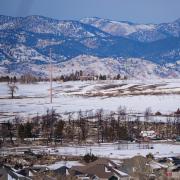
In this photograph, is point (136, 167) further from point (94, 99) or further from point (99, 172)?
point (94, 99)

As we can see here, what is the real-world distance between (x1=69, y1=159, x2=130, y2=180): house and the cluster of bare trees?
345 inches

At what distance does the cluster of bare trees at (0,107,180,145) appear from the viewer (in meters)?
32.8

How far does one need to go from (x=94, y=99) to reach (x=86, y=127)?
56.3 feet

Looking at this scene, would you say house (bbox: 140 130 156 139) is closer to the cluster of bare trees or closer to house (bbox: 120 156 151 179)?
the cluster of bare trees

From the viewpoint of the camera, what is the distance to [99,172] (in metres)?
21.7

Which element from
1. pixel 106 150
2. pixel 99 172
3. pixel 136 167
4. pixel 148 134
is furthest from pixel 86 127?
pixel 136 167

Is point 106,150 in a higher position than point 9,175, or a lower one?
higher

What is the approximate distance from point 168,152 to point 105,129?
6080 mm

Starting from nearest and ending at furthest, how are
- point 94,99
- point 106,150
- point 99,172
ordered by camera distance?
1. point 99,172
2. point 106,150
3. point 94,99

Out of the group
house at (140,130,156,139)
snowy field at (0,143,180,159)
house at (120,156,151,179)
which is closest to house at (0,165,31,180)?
house at (120,156,151,179)

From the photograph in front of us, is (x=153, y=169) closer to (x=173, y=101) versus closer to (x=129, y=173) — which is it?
(x=129, y=173)

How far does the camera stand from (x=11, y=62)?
544ft

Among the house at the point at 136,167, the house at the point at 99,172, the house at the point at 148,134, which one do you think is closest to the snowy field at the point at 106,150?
the house at the point at 148,134

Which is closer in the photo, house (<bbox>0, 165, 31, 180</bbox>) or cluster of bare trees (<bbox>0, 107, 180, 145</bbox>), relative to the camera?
house (<bbox>0, 165, 31, 180</bbox>)
